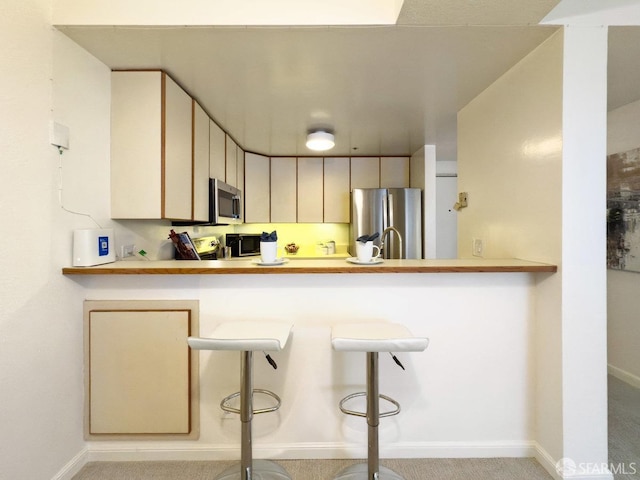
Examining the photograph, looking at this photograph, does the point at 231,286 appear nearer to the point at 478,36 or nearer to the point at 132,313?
the point at 132,313

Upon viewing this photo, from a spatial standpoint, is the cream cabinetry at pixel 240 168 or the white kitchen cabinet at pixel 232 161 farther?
the cream cabinetry at pixel 240 168

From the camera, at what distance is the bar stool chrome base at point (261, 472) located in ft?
4.91

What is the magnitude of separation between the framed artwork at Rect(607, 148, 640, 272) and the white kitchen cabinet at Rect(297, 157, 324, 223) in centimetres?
273

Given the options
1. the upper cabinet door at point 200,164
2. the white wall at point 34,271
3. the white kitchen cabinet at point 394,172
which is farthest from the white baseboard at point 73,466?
the white kitchen cabinet at point 394,172

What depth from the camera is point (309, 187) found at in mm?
4008

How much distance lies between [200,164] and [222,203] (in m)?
0.48

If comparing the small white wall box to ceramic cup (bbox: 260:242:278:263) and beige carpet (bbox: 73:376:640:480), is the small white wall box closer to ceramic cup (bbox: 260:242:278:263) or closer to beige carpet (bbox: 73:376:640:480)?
ceramic cup (bbox: 260:242:278:263)

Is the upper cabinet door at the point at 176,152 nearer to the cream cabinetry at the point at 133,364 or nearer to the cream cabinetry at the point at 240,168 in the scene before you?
the cream cabinetry at the point at 133,364

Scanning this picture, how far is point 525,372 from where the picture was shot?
1684mm

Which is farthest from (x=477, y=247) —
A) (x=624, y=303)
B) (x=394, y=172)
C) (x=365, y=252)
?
(x=394, y=172)

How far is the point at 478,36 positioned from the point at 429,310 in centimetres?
135

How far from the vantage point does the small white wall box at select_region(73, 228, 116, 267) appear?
5.03ft

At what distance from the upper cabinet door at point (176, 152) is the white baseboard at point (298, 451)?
4.09 ft

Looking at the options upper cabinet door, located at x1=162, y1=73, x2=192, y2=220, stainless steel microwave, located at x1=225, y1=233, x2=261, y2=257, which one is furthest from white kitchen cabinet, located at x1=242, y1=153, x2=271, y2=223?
upper cabinet door, located at x1=162, y1=73, x2=192, y2=220
